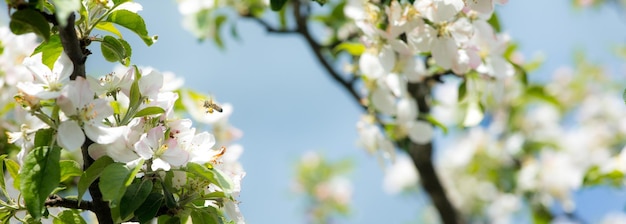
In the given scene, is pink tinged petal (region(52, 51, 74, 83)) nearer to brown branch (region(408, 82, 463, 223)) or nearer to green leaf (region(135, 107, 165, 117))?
green leaf (region(135, 107, 165, 117))

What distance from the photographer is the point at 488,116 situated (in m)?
4.46

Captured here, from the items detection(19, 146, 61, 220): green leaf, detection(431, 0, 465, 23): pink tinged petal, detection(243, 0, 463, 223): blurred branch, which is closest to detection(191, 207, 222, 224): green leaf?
detection(19, 146, 61, 220): green leaf

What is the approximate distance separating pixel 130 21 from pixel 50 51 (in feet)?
0.49

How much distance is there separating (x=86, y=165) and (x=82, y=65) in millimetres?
168

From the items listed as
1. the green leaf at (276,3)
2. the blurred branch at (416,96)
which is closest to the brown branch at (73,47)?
the green leaf at (276,3)

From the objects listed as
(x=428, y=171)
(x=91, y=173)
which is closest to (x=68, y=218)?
(x=91, y=173)

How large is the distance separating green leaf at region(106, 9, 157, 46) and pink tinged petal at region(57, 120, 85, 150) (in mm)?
249

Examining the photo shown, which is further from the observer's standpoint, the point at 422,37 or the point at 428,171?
the point at 428,171

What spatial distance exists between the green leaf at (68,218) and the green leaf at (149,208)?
17cm

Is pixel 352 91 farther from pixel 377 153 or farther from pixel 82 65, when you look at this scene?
pixel 82 65

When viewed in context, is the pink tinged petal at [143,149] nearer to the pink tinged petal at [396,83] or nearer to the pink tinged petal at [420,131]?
the pink tinged petal at [396,83]

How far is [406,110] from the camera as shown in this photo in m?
2.21

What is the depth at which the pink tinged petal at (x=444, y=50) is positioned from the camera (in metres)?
1.67

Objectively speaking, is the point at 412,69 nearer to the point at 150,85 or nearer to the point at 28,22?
the point at 150,85
